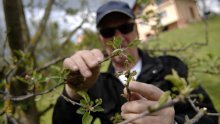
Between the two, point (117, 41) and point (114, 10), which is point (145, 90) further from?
point (114, 10)

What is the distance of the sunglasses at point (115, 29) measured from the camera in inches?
95.8

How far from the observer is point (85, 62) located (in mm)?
1183

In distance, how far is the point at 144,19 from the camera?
2.42m

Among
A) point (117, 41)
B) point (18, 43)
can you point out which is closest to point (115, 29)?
point (18, 43)

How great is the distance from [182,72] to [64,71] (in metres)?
1.37

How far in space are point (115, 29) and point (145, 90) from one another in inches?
64.3

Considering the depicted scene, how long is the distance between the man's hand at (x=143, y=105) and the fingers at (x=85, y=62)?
1.09 ft

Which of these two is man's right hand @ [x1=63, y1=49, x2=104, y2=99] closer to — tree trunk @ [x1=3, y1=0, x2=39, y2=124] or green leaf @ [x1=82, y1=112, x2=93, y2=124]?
green leaf @ [x1=82, y1=112, x2=93, y2=124]

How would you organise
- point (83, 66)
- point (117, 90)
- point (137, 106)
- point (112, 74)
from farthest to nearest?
point (112, 74), point (117, 90), point (83, 66), point (137, 106)

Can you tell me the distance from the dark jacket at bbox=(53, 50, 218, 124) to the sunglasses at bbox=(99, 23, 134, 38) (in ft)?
0.77

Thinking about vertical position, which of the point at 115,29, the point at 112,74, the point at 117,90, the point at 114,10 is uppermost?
the point at 114,10

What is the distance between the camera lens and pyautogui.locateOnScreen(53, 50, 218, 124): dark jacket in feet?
6.29

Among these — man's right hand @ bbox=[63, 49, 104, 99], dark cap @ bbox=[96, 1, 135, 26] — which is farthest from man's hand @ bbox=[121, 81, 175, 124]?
dark cap @ bbox=[96, 1, 135, 26]

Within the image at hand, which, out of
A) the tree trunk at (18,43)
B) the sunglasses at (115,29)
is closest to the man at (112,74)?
the sunglasses at (115,29)
